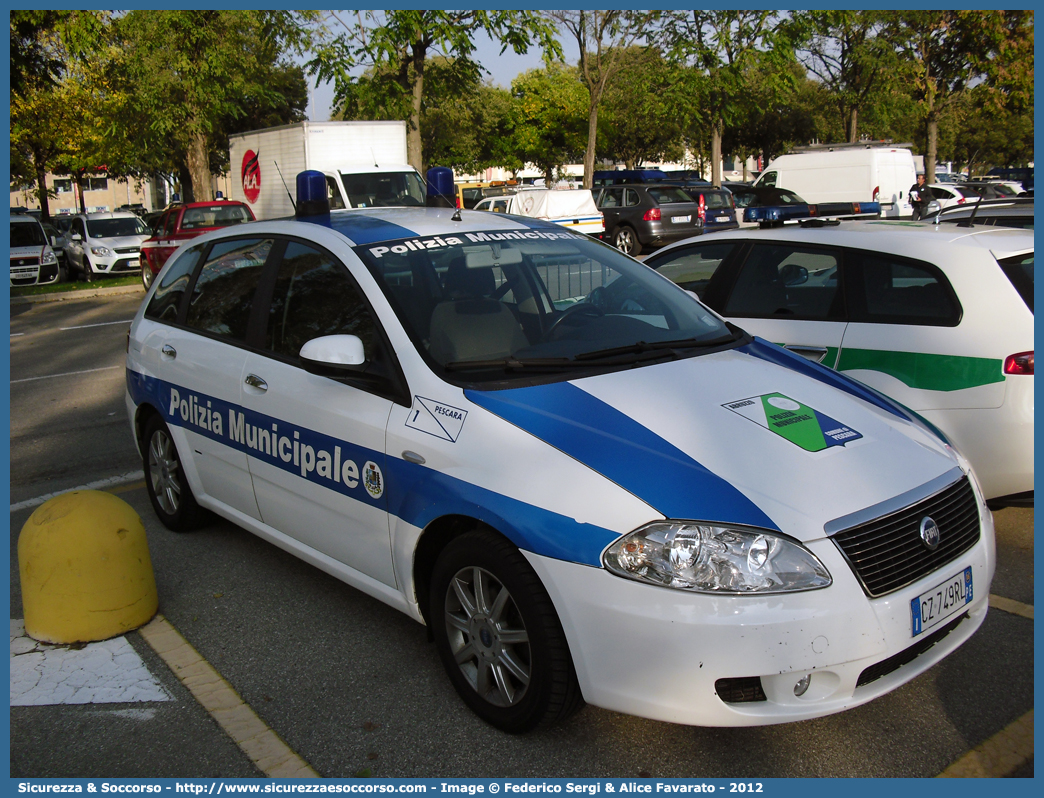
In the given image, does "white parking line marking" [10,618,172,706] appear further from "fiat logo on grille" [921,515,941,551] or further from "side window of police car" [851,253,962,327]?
"side window of police car" [851,253,962,327]

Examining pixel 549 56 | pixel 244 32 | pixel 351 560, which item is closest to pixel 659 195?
pixel 549 56

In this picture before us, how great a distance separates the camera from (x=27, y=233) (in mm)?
22484

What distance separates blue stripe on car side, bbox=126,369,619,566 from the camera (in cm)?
278

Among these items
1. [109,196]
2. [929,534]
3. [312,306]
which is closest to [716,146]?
[312,306]

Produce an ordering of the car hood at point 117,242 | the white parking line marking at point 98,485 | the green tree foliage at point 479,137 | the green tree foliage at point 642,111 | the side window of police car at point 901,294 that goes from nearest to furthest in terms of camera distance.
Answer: the side window of police car at point 901,294 → the white parking line marking at point 98,485 → the car hood at point 117,242 → the green tree foliage at point 642,111 → the green tree foliage at point 479,137

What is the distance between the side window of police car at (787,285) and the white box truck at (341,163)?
13.6 m

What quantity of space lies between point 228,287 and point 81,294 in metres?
17.6

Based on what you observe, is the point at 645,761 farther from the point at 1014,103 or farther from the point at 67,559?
the point at 1014,103

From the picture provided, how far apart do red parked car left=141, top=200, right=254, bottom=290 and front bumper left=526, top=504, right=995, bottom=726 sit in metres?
17.4

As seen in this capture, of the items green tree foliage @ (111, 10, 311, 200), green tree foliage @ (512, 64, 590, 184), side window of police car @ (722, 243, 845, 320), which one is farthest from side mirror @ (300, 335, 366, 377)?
green tree foliage @ (512, 64, 590, 184)

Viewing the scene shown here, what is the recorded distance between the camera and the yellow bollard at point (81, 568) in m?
3.81

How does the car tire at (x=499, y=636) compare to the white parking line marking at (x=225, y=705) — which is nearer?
the car tire at (x=499, y=636)

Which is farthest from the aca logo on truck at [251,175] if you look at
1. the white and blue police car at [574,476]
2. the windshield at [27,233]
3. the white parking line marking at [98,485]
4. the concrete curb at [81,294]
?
the white and blue police car at [574,476]

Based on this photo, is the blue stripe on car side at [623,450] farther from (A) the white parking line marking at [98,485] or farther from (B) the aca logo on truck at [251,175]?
(B) the aca logo on truck at [251,175]
